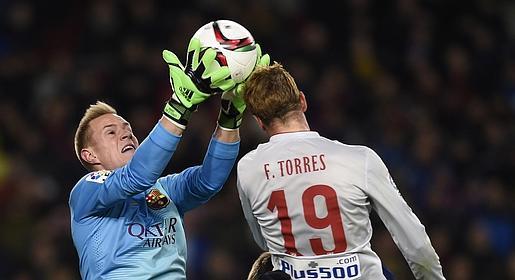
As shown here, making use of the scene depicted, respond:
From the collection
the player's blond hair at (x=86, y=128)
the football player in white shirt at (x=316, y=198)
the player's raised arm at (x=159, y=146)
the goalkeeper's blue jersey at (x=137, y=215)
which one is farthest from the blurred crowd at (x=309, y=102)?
the football player in white shirt at (x=316, y=198)

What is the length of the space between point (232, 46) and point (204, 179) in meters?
0.63

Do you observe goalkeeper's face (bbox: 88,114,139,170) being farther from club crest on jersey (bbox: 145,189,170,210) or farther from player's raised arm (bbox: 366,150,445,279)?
player's raised arm (bbox: 366,150,445,279)

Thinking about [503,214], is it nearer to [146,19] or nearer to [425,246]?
[146,19]

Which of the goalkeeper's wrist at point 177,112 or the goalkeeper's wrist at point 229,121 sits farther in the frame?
the goalkeeper's wrist at point 229,121

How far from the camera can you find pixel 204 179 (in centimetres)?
439

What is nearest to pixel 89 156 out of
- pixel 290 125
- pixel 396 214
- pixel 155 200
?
pixel 155 200

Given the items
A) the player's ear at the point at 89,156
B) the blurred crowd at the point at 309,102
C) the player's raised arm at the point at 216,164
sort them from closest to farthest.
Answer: the player's raised arm at the point at 216,164, the player's ear at the point at 89,156, the blurred crowd at the point at 309,102

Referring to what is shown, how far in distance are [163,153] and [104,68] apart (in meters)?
5.62

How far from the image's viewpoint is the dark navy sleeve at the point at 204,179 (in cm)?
438

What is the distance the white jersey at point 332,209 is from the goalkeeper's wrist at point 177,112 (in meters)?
0.35

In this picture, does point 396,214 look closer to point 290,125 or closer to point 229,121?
point 290,125

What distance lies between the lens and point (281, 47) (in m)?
9.61

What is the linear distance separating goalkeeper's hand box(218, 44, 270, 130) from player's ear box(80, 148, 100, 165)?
21.0 inches

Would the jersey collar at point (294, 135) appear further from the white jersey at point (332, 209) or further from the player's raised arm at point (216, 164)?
the player's raised arm at point (216, 164)
